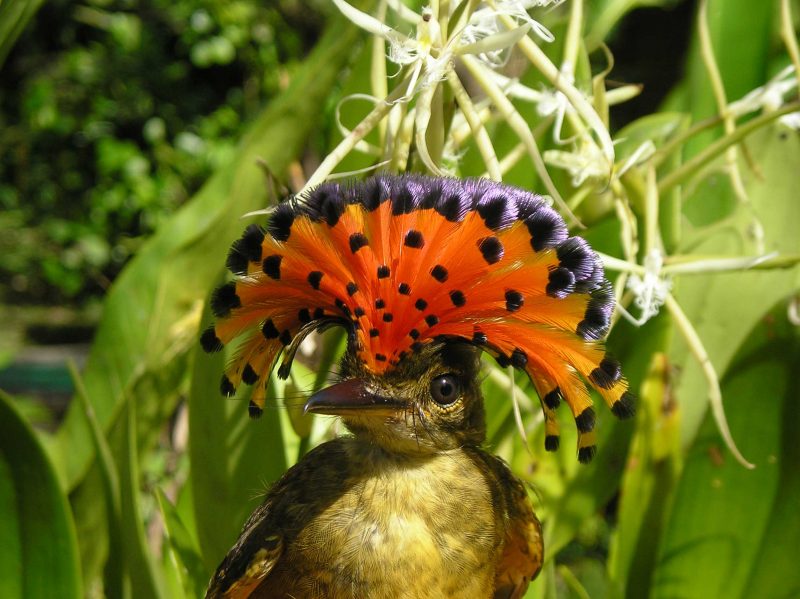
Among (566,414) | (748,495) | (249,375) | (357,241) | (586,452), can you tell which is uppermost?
(357,241)

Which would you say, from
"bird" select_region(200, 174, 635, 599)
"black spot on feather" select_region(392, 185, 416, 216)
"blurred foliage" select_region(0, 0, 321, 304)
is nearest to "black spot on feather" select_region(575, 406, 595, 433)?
"bird" select_region(200, 174, 635, 599)

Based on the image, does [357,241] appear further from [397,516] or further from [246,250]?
[397,516]

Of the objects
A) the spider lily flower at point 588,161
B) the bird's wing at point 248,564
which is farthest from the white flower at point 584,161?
the bird's wing at point 248,564

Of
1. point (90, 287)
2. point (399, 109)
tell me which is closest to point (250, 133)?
point (399, 109)

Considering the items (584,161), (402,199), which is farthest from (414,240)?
(584,161)

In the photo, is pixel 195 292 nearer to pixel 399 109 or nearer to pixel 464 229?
pixel 399 109
